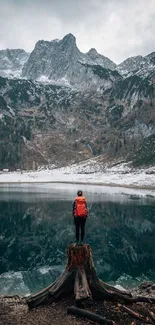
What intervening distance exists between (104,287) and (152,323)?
3291 millimetres

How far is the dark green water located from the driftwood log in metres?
12.5

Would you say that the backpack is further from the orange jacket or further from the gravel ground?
the gravel ground

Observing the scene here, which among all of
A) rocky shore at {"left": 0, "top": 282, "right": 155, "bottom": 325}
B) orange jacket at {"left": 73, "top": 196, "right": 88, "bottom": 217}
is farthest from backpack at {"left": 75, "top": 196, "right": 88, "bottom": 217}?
rocky shore at {"left": 0, "top": 282, "right": 155, "bottom": 325}

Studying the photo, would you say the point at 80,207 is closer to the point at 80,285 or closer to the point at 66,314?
the point at 80,285

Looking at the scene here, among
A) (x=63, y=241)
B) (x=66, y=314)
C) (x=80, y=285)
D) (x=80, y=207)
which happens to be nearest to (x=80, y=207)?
(x=80, y=207)

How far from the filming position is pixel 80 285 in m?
17.6

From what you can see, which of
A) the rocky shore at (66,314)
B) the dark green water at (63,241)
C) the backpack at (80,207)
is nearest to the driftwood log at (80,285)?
the rocky shore at (66,314)

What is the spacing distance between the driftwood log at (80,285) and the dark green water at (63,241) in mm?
12477

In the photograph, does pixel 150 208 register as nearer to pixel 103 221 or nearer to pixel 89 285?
pixel 103 221

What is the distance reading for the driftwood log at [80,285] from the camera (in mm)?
17734

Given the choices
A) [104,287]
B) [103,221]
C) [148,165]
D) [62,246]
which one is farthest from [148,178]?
[104,287]

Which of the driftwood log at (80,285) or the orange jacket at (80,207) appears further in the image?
the orange jacket at (80,207)

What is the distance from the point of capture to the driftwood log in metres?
17.7

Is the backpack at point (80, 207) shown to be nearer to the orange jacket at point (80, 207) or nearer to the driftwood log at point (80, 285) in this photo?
the orange jacket at point (80, 207)
